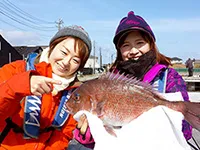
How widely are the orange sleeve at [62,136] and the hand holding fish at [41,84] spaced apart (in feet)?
2.81

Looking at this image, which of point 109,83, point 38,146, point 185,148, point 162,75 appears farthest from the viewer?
point 38,146

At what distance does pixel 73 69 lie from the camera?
2703mm

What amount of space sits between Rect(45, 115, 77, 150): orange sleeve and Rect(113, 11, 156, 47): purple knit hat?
3.42 ft

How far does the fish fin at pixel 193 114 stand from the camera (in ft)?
5.58

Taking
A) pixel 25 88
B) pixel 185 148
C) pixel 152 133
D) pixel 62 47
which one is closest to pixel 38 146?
pixel 25 88

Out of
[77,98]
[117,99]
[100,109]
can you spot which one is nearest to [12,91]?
[77,98]

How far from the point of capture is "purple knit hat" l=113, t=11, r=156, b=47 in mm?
2404

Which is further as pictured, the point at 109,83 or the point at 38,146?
the point at 38,146

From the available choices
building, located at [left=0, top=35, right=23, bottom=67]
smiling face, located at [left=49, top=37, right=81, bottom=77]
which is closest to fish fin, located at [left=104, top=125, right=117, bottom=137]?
smiling face, located at [left=49, top=37, right=81, bottom=77]

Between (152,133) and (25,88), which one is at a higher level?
(25,88)

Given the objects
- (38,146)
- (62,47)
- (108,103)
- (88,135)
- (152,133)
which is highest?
(62,47)

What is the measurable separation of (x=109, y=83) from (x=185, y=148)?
0.72 m

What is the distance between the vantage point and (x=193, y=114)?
172cm

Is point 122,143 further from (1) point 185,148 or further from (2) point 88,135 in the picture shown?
(2) point 88,135
